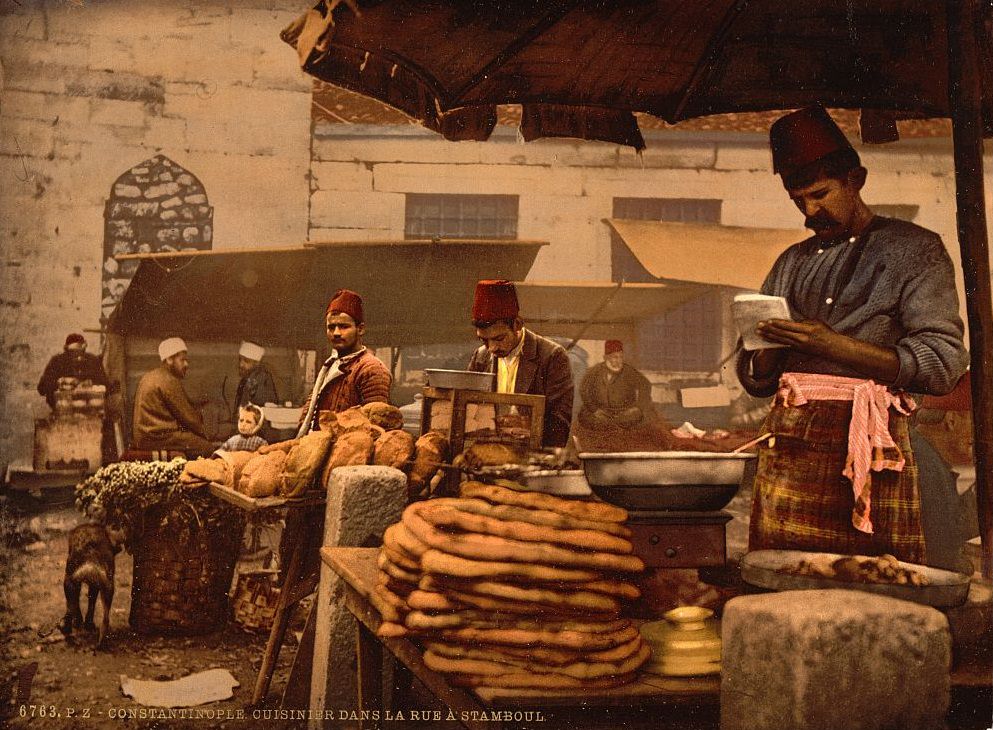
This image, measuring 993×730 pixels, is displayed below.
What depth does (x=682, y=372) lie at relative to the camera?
33.7ft

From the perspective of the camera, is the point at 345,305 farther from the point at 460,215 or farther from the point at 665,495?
the point at 460,215

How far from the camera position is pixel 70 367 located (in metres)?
6.67

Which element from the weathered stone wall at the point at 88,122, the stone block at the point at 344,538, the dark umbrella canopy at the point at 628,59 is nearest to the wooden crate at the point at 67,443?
the weathered stone wall at the point at 88,122

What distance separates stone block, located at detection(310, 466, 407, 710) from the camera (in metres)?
3.77

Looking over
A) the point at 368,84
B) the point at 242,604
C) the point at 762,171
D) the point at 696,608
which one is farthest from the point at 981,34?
the point at 762,171

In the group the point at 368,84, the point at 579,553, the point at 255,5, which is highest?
the point at 255,5

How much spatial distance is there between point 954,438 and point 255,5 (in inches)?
316

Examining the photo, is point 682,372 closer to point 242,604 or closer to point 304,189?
point 304,189

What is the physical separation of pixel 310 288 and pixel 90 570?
346 cm

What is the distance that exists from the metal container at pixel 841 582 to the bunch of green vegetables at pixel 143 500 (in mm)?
4360

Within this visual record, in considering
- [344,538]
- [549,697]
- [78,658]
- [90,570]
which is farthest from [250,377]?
[549,697]

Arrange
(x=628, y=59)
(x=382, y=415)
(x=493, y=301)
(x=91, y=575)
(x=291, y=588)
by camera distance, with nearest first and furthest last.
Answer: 1. (x=628, y=59)
2. (x=291, y=588)
3. (x=493, y=301)
4. (x=382, y=415)
5. (x=91, y=575)

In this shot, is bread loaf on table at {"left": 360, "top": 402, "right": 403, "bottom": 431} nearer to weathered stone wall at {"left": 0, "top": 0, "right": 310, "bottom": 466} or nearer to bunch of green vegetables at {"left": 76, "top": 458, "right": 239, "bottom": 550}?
bunch of green vegetables at {"left": 76, "top": 458, "right": 239, "bottom": 550}

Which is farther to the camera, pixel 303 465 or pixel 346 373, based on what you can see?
pixel 346 373
